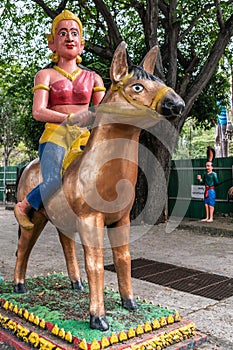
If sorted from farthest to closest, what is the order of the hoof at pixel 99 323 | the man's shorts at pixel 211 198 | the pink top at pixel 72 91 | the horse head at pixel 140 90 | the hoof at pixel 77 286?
the man's shorts at pixel 211 198 < the hoof at pixel 77 286 < the pink top at pixel 72 91 < the hoof at pixel 99 323 < the horse head at pixel 140 90

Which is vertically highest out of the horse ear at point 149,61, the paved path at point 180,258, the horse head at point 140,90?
the horse ear at point 149,61

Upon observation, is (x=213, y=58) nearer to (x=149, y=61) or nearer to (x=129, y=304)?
(x=149, y=61)

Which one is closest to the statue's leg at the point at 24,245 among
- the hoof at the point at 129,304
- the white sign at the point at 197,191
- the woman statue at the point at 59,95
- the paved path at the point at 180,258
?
the woman statue at the point at 59,95

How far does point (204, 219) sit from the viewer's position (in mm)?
10109

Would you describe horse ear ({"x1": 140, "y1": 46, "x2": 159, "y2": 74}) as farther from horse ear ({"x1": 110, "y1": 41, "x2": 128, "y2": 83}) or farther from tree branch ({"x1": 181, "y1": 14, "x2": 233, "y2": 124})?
tree branch ({"x1": 181, "y1": 14, "x2": 233, "y2": 124})

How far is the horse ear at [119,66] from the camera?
98.7 inches

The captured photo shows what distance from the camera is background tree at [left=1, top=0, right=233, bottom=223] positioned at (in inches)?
340

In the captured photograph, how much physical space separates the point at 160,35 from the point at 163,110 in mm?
8750

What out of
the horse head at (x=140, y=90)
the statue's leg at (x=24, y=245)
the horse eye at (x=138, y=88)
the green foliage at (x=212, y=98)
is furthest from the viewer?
the green foliage at (x=212, y=98)

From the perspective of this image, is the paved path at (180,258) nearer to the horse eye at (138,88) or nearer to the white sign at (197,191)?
the white sign at (197,191)

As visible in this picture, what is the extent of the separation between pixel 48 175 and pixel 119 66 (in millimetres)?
980

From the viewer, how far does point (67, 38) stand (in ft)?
10.3

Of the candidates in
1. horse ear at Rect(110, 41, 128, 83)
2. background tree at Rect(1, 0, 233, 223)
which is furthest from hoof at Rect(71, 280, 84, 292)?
background tree at Rect(1, 0, 233, 223)

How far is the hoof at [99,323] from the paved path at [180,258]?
81 cm
